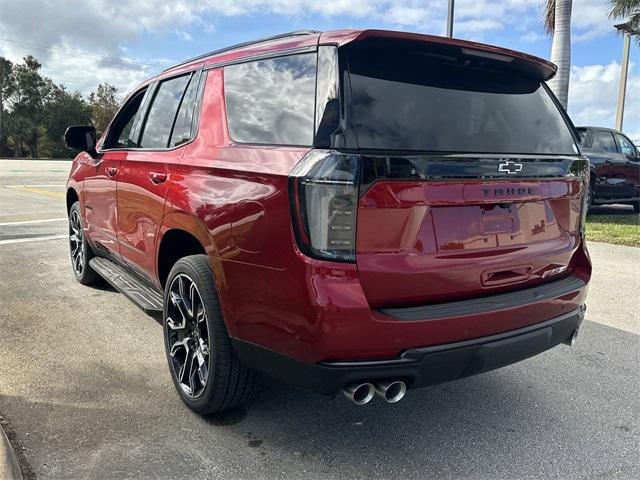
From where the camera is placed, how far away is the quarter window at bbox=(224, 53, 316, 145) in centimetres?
241

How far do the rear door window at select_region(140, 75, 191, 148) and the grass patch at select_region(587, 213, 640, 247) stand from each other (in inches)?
283

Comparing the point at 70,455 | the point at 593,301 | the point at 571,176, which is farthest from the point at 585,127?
the point at 70,455

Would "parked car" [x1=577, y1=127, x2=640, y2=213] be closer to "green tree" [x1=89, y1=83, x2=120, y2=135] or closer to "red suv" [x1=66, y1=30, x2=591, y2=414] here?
"red suv" [x1=66, y1=30, x2=591, y2=414]

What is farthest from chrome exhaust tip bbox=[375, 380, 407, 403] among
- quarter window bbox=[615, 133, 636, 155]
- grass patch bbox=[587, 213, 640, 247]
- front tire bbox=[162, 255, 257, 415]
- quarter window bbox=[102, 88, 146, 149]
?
quarter window bbox=[615, 133, 636, 155]

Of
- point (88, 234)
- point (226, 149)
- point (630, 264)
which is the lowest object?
point (630, 264)

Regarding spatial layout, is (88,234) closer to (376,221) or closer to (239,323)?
(239,323)

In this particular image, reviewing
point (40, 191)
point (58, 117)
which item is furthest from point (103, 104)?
point (40, 191)

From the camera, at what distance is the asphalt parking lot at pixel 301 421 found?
8.31ft

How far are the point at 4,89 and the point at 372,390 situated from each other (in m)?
62.9

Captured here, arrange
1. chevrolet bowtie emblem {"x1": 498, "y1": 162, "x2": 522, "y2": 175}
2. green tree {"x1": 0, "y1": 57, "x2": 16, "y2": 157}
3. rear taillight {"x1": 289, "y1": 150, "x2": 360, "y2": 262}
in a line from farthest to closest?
green tree {"x1": 0, "y1": 57, "x2": 16, "y2": 157}
chevrolet bowtie emblem {"x1": 498, "y1": 162, "x2": 522, "y2": 175}
rear taillight {"x1": 289, "y1": 150, "x2": 360, "y2": 262}

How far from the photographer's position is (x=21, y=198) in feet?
43.7

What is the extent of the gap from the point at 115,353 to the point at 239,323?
5.47 ft

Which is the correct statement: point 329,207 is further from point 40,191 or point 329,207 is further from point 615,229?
point 40,191

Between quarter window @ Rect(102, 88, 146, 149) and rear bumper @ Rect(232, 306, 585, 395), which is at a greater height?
quarter window @ Rect(102, 88, 146, 149)
